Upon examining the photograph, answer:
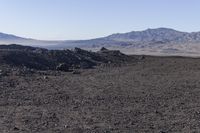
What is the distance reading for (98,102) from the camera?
62.7 feet

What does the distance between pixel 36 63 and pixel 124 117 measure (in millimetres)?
19768

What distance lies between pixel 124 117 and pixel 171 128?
202 cm

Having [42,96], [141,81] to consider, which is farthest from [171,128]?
[141,81]

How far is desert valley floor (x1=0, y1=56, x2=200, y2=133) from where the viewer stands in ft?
47.3

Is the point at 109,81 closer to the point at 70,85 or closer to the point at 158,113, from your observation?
the point at 70,85

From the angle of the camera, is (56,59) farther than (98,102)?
Yes

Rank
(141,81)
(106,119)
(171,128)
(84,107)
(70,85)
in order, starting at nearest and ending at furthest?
(171,128)
(106,119)
(84,107)
(70,85)
(141,81)

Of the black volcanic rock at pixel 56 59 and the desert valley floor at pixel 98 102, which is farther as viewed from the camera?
the black volcanic rock at pixel 56 59

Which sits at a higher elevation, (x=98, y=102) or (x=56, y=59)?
(x=56, y=59)

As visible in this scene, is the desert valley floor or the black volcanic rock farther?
the black volcanic rock

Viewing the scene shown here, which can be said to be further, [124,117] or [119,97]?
[119,97]

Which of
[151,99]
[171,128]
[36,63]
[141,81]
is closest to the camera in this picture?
[171,128]

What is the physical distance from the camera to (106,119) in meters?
15.5

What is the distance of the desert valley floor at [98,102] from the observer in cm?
1442
